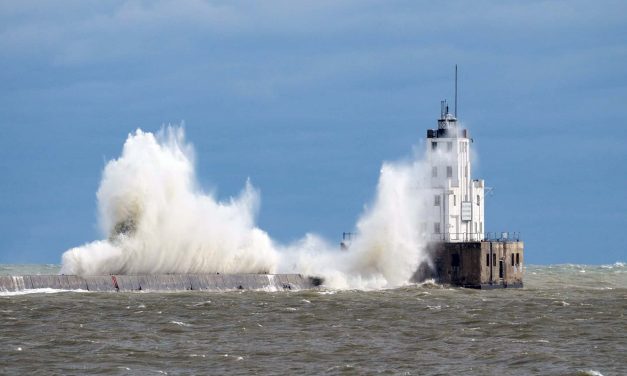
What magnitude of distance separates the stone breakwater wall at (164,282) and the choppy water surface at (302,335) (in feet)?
7.25

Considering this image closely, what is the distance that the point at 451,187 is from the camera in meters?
69.6

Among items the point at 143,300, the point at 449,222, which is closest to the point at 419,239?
the point at 449,222

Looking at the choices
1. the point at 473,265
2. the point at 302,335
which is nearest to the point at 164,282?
the point at 473,265

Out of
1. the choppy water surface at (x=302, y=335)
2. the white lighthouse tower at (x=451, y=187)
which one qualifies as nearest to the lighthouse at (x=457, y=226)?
the white lighthouse tower at (x=451, y=187)

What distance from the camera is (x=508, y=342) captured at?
35062 mm

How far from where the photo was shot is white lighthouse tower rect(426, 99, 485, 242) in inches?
2726

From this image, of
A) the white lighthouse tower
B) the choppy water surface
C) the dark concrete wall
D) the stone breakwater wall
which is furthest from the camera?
the white lighthouse tower

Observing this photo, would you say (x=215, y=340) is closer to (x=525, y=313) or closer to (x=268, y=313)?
(x=268, y=313)

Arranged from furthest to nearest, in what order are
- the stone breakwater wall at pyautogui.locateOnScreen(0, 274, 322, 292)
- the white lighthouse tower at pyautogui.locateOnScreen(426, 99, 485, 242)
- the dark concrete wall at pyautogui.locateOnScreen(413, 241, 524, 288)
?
1. the white lighthouse tower at pyautogui.locateOnScreen(426, 99, 485, 242)
2. the dark concrete wall at pyautogui.locateOnScreen(413, 241, 524, 288)
3. the stone breakwater wall at pyautogui.locateOnScreen(0, 274, 322, 292)

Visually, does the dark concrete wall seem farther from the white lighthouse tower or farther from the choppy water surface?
the choppy water surface

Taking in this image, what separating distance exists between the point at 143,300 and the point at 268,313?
20.3ft

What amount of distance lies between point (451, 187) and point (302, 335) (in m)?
34.3

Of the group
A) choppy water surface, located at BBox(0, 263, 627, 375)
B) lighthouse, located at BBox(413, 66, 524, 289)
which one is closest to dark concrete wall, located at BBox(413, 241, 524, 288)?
lighthouse, located at BBox(413, 66, 524, 289)

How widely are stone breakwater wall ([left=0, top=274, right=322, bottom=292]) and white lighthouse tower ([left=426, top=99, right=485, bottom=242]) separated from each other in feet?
30.5
